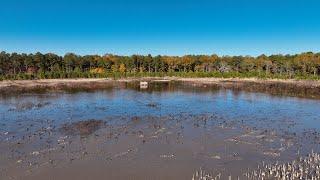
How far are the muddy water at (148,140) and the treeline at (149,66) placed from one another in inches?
2312

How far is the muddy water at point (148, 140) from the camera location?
1769 cm

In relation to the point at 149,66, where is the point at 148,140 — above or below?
below

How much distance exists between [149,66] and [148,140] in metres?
100

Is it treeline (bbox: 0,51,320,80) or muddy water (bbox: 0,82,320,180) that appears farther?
treeline (bbox: 0,51,320,80)

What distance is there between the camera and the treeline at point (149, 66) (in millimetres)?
98875

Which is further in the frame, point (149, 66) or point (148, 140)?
point (149, 66)

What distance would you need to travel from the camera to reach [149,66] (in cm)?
12306

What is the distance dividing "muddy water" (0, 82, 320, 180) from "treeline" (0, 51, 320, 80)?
193 feet

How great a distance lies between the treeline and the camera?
A: 98875mm

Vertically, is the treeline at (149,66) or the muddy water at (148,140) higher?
the treeline at (149,66)

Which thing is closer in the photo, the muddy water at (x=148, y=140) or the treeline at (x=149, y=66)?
the muddy water at (x=148, y=140)

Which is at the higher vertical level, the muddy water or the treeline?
the treeline

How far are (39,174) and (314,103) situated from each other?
34.9 metres

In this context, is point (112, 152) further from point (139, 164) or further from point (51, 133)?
point (51, 133)
